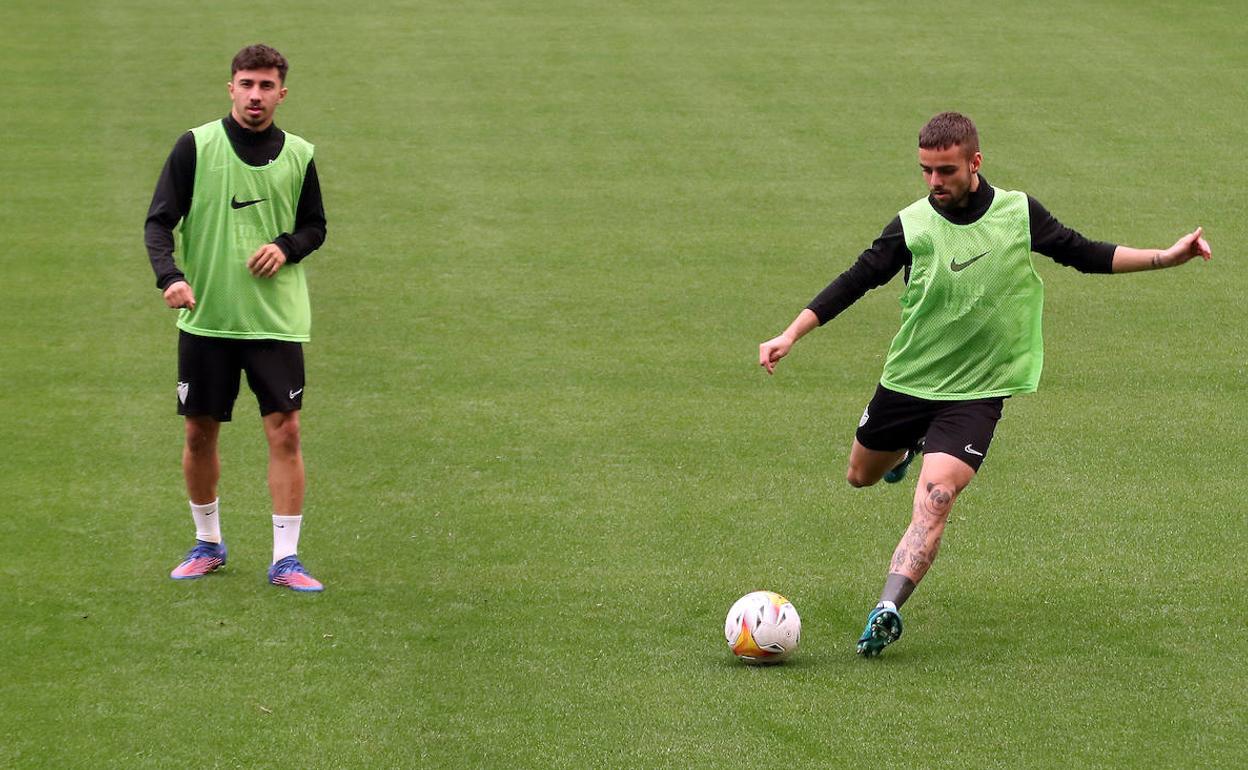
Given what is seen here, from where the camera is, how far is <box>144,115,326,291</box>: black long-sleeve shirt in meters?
7.89

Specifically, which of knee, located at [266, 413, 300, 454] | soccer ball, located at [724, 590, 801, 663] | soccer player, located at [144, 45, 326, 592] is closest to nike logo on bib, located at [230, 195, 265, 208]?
soccer player, located at [144, 45, 326, 592]

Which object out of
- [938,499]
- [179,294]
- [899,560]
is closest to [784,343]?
[938,499]

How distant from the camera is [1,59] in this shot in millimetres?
19953

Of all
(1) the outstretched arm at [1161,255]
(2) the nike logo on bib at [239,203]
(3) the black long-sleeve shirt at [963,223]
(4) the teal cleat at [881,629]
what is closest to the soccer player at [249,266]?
(2) the nike logo on bib at [239,203]

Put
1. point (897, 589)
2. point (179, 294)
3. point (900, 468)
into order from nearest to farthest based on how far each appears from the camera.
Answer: point (897, 589)
point (179, 294)
point (900, 468)

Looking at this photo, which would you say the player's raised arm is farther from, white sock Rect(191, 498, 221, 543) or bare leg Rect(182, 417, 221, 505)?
white sock Rect(191, 498, 221, 543)

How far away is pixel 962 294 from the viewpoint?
756cm

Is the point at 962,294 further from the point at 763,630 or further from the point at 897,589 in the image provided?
the point at 763,630

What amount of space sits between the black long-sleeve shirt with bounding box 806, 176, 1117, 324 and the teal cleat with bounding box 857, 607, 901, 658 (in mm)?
1351

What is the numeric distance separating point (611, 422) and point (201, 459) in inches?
128

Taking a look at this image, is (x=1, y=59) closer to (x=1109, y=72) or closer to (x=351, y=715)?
(x=1109, y=72)

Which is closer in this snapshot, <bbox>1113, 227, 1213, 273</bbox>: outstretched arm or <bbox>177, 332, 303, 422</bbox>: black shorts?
<bbox>1113, 227, 1213, 273</bbox>: outstretched arm

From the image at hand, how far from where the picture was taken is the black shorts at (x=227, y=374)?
8.03m

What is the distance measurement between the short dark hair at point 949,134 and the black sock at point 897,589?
1859 millimetres
